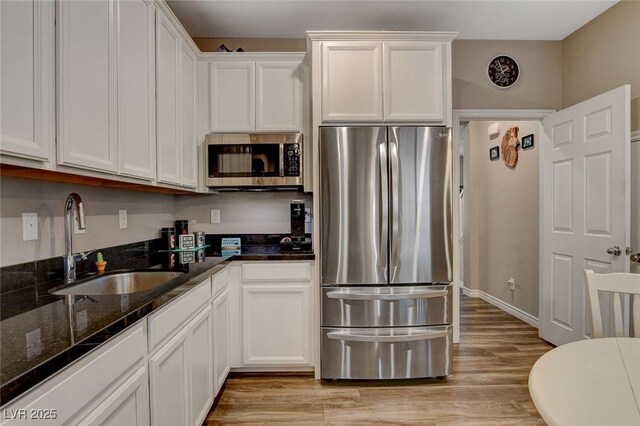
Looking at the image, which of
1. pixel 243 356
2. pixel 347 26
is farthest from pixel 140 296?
pixel 347 26

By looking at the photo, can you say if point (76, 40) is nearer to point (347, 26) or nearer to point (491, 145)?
point (347, 26)

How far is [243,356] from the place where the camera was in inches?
94.5

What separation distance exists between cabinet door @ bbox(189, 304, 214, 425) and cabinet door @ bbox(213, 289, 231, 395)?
0.24 feet

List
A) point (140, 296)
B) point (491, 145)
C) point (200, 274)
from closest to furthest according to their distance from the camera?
point (140, 296)
point (200, 274)
point (491, 145)

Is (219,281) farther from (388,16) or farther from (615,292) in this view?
(388,16)

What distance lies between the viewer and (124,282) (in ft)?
5.78

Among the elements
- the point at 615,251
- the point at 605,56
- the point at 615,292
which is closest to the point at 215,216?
the point at 615,292

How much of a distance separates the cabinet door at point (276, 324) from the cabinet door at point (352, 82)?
1.28 metres

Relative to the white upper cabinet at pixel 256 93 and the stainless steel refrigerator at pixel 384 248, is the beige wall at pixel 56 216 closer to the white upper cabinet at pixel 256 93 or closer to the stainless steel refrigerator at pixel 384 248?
the white upper cabinet at pixel 256 93

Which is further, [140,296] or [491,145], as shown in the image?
[491,145]

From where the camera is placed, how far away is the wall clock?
3.07 m

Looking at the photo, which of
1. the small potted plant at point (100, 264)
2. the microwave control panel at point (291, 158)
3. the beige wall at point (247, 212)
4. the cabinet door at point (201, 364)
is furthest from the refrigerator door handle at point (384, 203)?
the small potted plant at point (100, 264)

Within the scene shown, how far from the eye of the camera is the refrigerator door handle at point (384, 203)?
89.3 inches

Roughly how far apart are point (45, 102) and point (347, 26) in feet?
7.82
